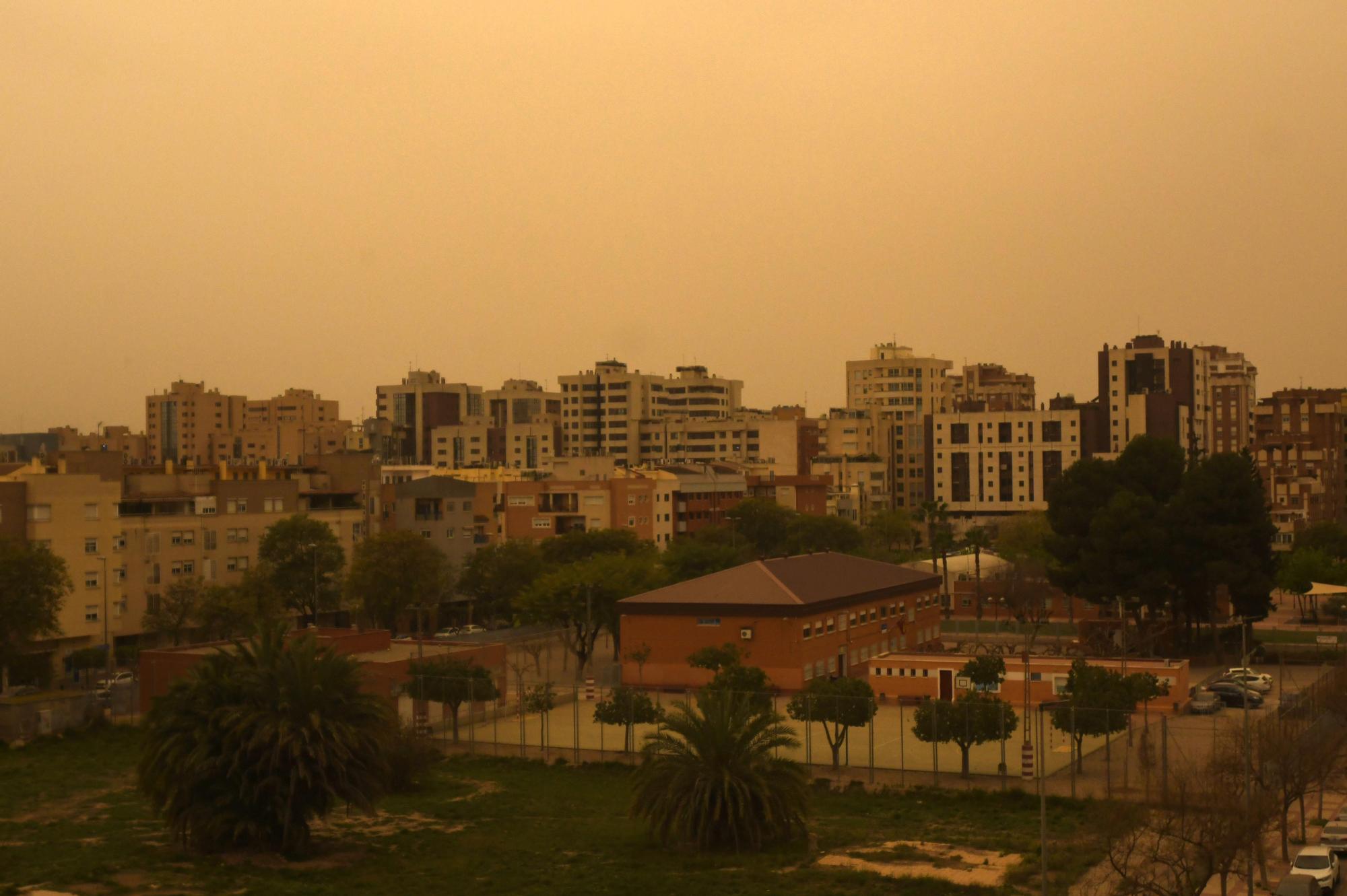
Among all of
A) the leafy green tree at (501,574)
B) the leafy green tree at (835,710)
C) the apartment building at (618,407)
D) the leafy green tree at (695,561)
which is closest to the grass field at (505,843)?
the leafy green tree at (835,710)

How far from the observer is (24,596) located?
48.3m

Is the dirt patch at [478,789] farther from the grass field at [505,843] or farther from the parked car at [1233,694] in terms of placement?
the parked car at [1233,694]

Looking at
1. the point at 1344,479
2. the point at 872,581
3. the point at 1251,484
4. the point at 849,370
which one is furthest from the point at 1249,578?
the point at 849,370

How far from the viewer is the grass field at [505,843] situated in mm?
24516

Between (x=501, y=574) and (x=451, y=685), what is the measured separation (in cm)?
3111

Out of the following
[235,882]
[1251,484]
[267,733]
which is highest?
[1251,484]

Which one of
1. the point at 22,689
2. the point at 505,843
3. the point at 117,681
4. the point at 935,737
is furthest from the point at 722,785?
the point at 22,689

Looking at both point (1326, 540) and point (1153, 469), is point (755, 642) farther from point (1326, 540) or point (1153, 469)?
point (1326, 540)

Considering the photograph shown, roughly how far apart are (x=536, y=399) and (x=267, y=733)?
145 metres

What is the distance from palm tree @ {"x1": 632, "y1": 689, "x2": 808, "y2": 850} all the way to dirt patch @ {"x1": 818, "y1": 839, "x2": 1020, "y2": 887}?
1.37 meters

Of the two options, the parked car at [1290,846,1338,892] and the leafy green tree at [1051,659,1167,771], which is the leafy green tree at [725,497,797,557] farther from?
the parked car at [1290,846,1338,892]

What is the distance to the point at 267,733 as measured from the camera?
26.5 meters

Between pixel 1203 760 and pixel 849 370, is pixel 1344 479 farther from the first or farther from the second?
pixel 1203 760

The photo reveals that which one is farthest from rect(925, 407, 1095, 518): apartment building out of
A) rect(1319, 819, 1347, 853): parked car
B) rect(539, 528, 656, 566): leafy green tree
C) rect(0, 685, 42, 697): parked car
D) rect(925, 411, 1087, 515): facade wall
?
rect(1319, 819, 1347, 853): parked car
